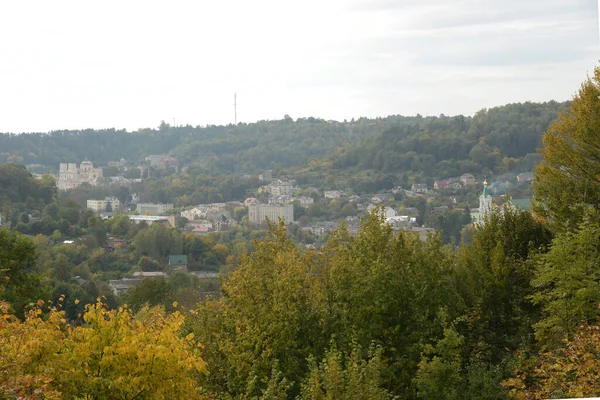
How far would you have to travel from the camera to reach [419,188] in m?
44.1

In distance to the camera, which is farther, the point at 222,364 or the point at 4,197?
the point at 4,197

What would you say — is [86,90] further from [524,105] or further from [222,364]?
[524,105]

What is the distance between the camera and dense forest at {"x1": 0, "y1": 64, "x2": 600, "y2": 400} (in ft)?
12.4

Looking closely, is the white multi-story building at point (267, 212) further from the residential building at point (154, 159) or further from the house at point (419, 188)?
the residential building at point (154, 159)

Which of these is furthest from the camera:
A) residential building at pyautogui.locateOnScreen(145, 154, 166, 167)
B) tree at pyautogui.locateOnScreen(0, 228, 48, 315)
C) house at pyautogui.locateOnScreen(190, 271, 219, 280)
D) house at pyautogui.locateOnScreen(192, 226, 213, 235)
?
residential building at pyautogui.locateOnScreen(145, 154, 166, 167)

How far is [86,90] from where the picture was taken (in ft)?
42.7

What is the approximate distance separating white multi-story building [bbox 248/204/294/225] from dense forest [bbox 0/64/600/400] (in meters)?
34.1

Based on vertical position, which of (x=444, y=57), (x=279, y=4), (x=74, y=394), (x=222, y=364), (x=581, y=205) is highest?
(x=279, y=4)

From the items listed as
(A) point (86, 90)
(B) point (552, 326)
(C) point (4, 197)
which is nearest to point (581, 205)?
(B) point (552, 326)

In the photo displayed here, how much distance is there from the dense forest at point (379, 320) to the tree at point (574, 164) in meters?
0.01

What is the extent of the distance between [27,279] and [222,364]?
3259mm

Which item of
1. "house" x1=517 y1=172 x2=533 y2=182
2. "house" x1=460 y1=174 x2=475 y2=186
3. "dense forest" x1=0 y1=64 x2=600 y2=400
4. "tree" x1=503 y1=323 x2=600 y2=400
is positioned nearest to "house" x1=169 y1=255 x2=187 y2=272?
"house" x1=517 y1=172 x2=533 y2=182

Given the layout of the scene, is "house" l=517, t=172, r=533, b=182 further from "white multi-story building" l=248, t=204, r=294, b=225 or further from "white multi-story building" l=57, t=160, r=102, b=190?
"white multi-story building" l=57, t=160, r=102, b=190

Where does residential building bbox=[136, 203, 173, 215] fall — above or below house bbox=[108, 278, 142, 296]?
above
